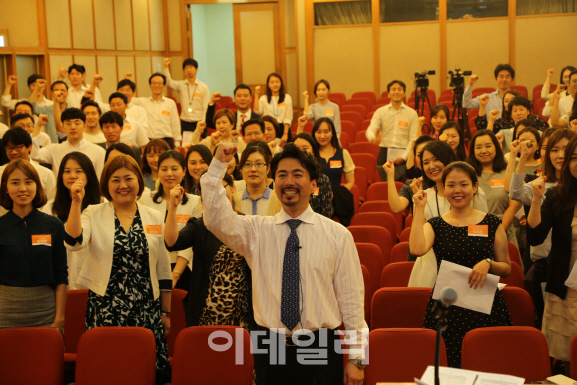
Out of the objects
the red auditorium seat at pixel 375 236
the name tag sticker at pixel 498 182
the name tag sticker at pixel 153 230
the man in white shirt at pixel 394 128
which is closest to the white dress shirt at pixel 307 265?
the name tag sticker at pixel 153 230

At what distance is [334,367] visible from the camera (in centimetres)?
215

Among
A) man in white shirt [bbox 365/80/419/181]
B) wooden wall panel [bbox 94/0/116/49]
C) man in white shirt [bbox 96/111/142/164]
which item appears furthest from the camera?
wooden wall panel [bbox 94/0/116/49]

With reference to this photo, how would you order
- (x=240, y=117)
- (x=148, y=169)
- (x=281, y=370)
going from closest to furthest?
1. (x=281, y=370)
2. (x=148, y=169)
3. (x=240, y=117)

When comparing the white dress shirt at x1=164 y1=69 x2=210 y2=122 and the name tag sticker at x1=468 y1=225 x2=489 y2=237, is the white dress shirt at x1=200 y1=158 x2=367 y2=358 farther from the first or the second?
the white dress shirt at x1=164 y1=69 x2=210 y2=122

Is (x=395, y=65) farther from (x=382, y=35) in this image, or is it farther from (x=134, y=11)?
(x=134, y=11)

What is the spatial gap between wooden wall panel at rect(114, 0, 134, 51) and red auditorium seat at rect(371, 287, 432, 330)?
818 centimetres

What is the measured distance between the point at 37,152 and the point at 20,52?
3676 millimetres

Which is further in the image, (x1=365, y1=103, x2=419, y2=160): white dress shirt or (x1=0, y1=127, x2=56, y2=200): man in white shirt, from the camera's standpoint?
(x1=365, y1=103, x2=419, y2=160): white dress shirt

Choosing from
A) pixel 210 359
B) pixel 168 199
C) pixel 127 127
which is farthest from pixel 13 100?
pixel 210 359

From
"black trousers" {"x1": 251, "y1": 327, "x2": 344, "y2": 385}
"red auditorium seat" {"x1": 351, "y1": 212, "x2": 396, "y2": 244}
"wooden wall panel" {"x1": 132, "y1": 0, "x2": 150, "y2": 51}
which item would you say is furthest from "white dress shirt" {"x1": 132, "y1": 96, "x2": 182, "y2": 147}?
"black trousers" {"x1": 251, "y1": 327, "x2": 344, "y2": 385}

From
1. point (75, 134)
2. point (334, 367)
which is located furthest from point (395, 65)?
point (334, 367)

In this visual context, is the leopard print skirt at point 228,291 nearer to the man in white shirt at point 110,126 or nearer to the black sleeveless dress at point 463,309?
the black sleeveless dress at point 463,309

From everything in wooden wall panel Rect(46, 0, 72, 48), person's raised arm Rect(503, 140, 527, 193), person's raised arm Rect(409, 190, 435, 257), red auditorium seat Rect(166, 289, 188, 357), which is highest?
wooden wall panel Rect(46, 0, 72, 48)

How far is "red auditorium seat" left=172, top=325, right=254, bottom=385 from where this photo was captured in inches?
100
